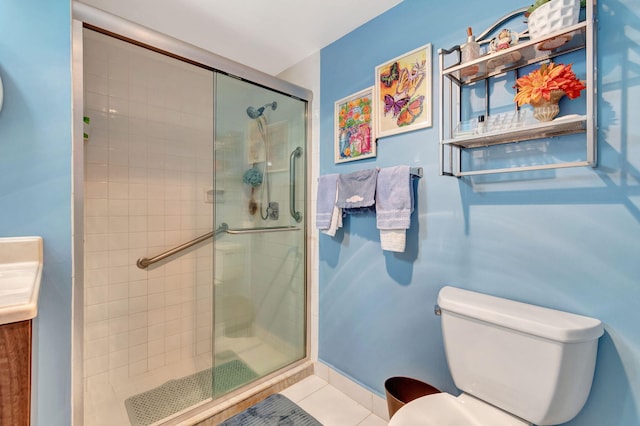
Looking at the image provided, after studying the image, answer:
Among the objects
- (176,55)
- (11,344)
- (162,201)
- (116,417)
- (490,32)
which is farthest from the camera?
(162,201)

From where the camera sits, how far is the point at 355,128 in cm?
168

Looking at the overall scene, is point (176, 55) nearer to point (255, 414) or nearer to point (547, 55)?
point (547, 55)

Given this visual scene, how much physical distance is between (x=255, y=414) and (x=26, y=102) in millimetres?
1705

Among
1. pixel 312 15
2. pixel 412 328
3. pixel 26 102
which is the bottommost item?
pixel 412 328

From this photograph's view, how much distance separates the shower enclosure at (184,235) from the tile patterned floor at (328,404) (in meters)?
0.19

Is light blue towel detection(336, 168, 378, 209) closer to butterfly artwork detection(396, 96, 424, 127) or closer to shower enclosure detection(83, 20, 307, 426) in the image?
butterfly artwork detection(396, 96, 424, 127)

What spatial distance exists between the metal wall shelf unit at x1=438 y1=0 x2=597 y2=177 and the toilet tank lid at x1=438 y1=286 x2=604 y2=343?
0.49 meters

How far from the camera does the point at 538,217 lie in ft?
3.53

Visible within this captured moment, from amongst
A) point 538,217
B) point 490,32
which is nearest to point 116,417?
point 538,217

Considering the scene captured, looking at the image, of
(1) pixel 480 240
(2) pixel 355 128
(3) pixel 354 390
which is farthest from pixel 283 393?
(2) pixel 355 128

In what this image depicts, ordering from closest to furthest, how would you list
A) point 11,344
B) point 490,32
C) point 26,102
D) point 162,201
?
point 11,344 < point 26,102 < point 490,32 < point 162,201

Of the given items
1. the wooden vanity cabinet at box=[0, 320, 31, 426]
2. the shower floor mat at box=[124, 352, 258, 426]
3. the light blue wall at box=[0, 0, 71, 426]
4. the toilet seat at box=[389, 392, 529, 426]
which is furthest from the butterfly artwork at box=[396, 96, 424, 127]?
the shower floor mat at box=[124, 352, 258, 426]

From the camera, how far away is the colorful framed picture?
1608mm

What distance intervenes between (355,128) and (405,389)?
4.51 ft
